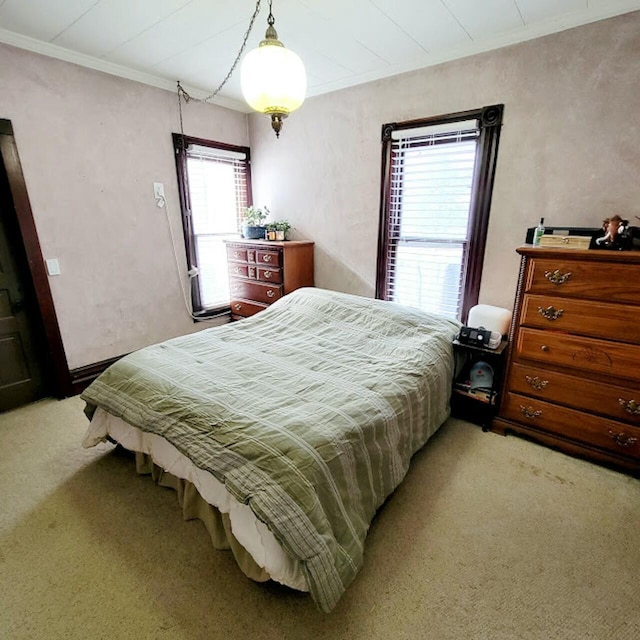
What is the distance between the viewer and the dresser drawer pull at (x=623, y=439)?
6.09 feet

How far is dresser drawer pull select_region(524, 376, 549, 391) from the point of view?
6.82 ft

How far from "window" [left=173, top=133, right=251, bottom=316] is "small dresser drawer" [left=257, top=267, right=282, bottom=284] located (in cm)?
64

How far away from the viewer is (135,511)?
1708 millimetres

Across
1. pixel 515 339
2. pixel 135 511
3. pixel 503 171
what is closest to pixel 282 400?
pixel 135 511

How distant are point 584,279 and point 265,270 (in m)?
2.52

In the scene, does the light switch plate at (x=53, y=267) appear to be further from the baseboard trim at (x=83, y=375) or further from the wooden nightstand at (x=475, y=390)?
the wooden nightstand at (x=475, y=390)

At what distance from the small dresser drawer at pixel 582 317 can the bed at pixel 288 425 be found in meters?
0.55

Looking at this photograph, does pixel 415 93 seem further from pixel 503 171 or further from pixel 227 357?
pixel 227 357

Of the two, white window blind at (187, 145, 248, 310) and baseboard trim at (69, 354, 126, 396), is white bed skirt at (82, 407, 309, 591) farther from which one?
white window blind at (187, 145, 248, 310)

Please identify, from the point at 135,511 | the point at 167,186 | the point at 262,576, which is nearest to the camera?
the point at 262,576

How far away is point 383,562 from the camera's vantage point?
146cm

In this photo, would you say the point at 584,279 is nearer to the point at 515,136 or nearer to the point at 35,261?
the point at 515,136

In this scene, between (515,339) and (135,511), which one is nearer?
(135,511)

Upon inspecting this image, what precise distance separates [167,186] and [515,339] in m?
3.16
